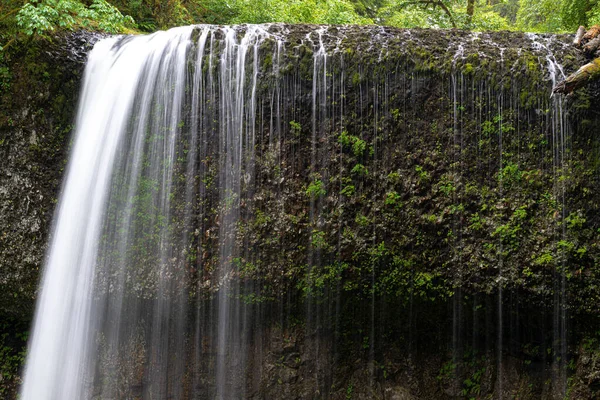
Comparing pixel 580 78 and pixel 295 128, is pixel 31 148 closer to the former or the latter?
pixel 295 128

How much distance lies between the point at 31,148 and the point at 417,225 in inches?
160

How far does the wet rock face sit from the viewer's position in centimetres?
486

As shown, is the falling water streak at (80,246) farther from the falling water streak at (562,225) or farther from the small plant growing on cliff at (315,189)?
the falling water streak at (562,225)

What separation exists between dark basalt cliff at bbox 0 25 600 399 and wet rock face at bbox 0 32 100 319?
33 millimetres

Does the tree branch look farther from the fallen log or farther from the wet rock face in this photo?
the wet rock face

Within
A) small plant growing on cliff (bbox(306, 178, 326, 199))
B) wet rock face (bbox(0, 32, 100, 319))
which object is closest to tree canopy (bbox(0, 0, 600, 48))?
wet rock face (bbox(0, 32, 100, 319))

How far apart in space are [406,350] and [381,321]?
0.39m

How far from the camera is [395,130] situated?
4629mm

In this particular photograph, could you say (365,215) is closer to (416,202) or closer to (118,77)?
(416,202)

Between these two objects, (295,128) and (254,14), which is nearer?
(295,128)

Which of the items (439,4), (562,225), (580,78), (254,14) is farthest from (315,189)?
(439,4)

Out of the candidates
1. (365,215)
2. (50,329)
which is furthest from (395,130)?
(50,329)

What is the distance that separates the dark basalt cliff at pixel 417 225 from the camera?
174 inches

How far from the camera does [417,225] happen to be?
179 inches
